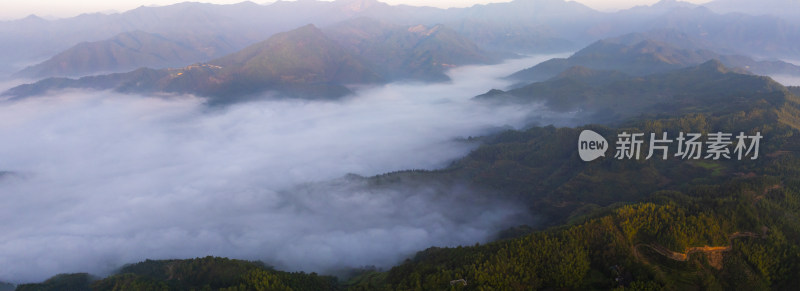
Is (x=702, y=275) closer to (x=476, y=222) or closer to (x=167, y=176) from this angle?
(x=476, y=222)

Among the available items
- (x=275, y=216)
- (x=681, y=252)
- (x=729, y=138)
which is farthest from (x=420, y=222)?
(x=729, y=138)

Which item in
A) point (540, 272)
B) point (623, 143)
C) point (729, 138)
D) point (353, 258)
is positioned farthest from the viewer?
point (623, 143)

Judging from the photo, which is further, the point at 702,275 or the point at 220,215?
the point at 220,215

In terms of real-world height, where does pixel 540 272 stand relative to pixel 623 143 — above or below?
below

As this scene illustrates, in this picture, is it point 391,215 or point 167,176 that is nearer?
point 391,215

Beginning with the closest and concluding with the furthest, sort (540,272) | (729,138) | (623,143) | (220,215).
Answer: (540,272), (729,138), (623,143), (220,215)

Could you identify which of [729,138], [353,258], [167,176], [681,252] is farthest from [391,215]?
[167,176]

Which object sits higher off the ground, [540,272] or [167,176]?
[167,176]

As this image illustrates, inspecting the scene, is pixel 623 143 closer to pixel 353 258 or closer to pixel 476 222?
pixel 476 222

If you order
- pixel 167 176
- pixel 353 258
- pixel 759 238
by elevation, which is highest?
pixel 167 176
